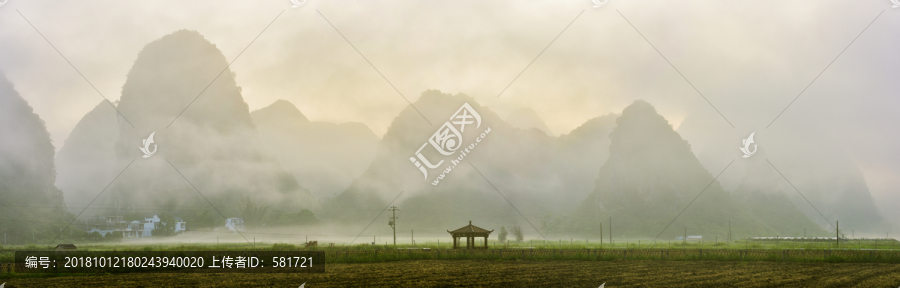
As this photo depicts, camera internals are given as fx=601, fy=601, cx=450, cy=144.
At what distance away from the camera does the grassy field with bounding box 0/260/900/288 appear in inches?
1153

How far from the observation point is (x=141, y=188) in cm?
15412

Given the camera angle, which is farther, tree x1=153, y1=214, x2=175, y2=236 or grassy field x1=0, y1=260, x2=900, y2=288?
tree x1=153, y1=214, x2=175, y2=236

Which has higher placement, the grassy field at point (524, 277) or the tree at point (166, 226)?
the grassy field at point (524, 277)

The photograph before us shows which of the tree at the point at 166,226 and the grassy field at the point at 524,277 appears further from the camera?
the tree at the point at 166,226

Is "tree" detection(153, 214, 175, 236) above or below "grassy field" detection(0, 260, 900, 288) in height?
below

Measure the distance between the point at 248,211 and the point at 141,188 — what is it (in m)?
27.2

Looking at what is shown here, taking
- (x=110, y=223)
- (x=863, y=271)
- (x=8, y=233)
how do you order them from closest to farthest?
(x=863, y=271)
(x=8, y=233)
(x=110, y=223)

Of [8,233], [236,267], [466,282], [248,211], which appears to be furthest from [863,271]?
[248,211]

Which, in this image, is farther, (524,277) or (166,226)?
(166,226)

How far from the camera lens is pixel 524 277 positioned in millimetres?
32312

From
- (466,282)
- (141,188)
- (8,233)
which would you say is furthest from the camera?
(141,188)

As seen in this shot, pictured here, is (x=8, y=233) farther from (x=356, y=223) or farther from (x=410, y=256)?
(x=410, y=256)

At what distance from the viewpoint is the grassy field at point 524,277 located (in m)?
29.3

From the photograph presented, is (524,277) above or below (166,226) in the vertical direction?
above
